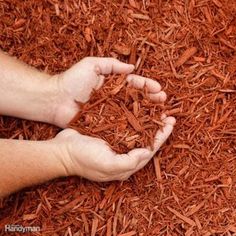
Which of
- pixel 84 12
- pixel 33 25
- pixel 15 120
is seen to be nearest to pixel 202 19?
pixel 84 12

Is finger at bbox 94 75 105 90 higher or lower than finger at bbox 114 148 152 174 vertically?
higher

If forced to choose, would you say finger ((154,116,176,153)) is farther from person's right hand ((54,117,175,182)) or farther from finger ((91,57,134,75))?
finger ((91,57,134,75))

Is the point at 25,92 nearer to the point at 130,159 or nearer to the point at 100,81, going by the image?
the point at 100,81

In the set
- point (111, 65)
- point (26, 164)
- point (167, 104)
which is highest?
point (111, 65)

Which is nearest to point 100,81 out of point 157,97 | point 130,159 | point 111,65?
point 111,65

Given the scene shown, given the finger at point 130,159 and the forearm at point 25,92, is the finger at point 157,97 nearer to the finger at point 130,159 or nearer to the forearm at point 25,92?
the finger at point 130,159

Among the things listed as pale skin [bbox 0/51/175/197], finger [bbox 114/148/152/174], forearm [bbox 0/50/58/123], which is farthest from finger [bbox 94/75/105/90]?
finger [bbox 114/148/152/174]

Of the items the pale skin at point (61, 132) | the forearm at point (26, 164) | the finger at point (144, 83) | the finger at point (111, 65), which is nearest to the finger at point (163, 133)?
the pale skin at point (61, 132)
